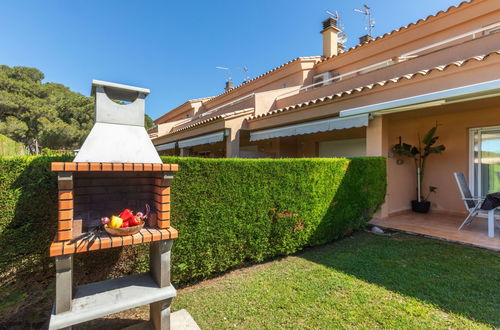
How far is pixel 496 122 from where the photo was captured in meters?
9.79

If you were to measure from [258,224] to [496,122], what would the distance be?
10.9m

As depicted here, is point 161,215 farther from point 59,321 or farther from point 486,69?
point 486,69

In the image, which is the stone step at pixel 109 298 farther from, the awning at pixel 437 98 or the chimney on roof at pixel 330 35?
the chimney on roof at pixel 330 35

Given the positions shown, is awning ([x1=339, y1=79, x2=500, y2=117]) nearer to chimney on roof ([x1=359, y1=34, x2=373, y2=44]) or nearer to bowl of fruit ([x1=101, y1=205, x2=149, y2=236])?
bowl of fruit ([x1=101, y1=205, x2=149, y2=236])

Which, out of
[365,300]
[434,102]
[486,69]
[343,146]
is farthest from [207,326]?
[343,146]

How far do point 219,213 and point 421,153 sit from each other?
36.7ft

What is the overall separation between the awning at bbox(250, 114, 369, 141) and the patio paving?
3928 mm

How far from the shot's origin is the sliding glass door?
10.1m

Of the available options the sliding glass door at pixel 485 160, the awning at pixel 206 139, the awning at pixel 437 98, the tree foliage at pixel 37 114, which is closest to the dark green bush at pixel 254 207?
the awning at pixel 437 98

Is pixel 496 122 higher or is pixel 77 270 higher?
pixel 496 122

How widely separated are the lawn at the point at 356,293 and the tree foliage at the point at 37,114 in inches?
1520

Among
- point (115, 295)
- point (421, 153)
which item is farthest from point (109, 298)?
point (421, 153)

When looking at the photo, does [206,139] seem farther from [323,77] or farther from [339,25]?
[339,25]

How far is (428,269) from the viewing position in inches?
224
